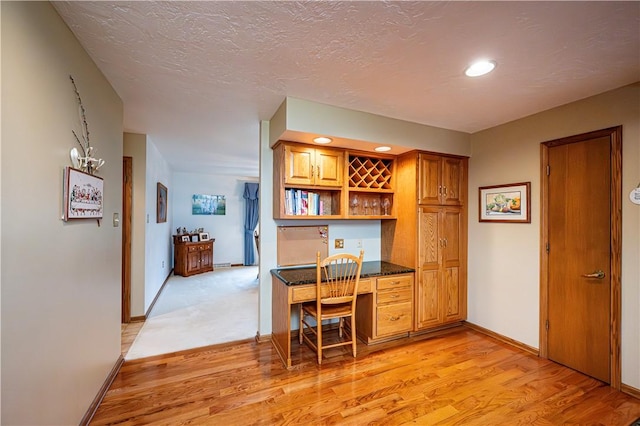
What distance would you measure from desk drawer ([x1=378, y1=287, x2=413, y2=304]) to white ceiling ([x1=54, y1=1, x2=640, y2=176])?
6.25 ft

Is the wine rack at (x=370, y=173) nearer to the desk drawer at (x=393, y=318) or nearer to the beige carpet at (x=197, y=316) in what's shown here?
the desk drawer at (x=393, y=318)

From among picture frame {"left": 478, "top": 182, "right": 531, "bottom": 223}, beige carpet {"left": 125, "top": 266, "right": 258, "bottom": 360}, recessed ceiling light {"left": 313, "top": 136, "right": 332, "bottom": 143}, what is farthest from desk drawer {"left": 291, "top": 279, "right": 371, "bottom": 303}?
picture frame {"left": 478, "top": 182, "right": 531, "bottom": 223}

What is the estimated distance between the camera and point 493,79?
2135 millimetres

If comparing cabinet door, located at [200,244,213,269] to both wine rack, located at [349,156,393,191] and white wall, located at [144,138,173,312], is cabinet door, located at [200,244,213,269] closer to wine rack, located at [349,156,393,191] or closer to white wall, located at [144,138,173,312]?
white wall, located at [144,138,173,312]

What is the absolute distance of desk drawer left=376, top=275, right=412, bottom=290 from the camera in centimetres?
297

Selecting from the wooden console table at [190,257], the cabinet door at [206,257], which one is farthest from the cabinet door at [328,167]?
the cabinet door at [206,257]

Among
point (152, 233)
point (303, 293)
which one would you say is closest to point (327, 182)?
point (303, 293)

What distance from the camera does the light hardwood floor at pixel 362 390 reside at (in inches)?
75.8

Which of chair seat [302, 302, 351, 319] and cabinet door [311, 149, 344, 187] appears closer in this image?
chair seat [302, 302, 351, 319]

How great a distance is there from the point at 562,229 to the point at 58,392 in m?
4.02

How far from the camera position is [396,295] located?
10.0 ft

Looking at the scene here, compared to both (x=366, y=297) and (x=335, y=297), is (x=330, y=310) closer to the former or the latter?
(x=335, y=297)

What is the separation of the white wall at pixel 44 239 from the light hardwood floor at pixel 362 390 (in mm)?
505

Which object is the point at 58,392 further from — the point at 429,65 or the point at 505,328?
the point at 505,328
